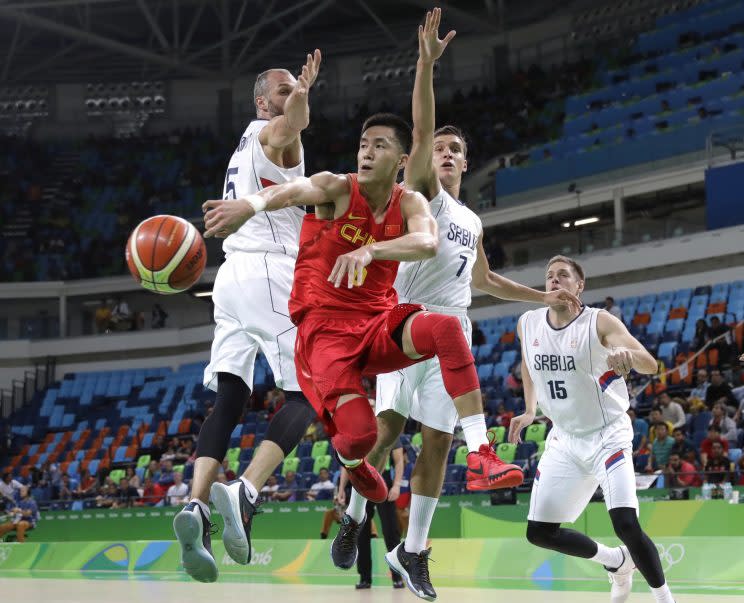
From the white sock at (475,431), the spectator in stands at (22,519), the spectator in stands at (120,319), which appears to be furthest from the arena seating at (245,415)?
the white sock at (475,431)

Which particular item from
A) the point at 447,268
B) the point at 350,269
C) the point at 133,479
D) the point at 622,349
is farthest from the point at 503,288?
the point at 133,479

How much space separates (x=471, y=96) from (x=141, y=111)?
1319 centimetres

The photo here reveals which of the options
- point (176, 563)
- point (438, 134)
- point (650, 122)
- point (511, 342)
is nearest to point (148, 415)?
point (511, 342)

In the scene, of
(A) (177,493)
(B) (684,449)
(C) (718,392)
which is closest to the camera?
(B) (684,449)

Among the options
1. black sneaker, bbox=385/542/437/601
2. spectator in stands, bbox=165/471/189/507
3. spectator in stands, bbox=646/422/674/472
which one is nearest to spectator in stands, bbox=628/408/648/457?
spectator in stands, bbox=646/422/674/472

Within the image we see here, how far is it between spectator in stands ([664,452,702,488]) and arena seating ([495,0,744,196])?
11.2 meters

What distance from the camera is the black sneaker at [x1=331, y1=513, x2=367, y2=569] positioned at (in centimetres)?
650

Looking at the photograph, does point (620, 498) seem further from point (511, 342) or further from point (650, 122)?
point (650, 122)

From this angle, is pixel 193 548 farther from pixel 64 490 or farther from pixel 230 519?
pixel 64 490

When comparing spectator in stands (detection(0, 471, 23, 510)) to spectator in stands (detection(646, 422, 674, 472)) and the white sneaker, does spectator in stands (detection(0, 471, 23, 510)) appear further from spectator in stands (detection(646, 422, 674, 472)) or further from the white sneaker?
the white sneaker

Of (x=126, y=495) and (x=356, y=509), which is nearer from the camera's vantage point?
(x=356, y=509)

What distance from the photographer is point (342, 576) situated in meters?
12.3

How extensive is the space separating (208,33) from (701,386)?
2763cm

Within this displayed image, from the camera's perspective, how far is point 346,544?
6512 millimetres
